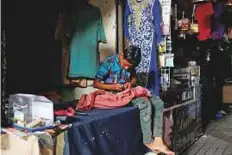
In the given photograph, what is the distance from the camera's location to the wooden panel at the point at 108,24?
15.3 ft

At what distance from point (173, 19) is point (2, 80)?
357 cm

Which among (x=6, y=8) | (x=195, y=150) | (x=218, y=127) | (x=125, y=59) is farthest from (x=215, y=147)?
(x=6, y=8)

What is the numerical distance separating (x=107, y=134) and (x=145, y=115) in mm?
797

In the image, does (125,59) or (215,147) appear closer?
(125,59)

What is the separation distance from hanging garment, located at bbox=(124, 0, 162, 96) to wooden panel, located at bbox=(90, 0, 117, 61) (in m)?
0.23

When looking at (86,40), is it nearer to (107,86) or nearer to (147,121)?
(107,86)

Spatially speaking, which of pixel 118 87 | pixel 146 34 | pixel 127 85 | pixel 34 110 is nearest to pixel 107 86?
pixel 118 87

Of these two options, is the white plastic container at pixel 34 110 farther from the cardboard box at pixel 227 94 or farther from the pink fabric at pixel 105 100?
the cardboard box at pixel 227 94

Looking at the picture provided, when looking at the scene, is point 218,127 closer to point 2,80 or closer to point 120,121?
point 120,121

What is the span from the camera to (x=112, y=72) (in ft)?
13.4

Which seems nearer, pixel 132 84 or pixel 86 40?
pixel 132 84

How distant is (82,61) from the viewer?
14.6 feet

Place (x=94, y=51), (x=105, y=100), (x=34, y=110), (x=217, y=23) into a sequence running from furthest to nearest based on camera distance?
(x=217, y=23)
(x=94, y=51)
(x=105, y=100)
(x=34, y=110)

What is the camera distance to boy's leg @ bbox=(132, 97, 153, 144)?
3852 millimetres
